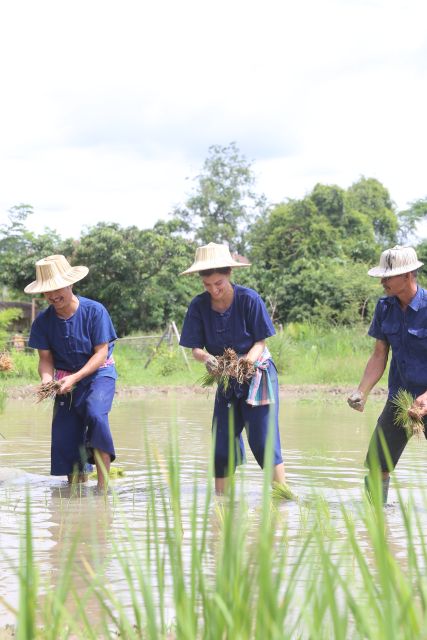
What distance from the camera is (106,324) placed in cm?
715

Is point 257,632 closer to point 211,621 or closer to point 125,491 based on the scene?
point 211,621

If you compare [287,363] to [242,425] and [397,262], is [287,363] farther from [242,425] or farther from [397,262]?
[397,262]

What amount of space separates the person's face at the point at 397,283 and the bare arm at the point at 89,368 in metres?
2.05

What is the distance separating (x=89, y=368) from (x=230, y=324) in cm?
104

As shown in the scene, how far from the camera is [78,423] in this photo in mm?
7348

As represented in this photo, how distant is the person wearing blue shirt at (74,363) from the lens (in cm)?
702

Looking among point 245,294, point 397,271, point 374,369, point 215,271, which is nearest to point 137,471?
point 245,294

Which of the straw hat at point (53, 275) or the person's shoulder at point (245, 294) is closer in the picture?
the person's shoulder at point (245, 294)

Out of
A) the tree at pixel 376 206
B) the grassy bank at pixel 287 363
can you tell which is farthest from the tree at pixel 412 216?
the grassy bank at pixel 287 363

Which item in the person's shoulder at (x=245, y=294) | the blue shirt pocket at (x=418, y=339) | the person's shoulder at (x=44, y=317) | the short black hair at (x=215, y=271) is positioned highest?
the short black hair at (x=215, y=271)

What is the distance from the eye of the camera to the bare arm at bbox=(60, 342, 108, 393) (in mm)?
6949

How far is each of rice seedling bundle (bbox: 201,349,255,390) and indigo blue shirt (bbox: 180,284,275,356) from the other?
5.1 inches

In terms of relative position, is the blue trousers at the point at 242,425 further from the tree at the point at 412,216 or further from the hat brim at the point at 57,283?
the tree at the point at 412,216

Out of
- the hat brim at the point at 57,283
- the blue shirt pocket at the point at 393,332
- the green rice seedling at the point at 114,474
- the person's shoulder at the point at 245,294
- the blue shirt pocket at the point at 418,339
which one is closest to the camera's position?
the blue shirt pocket at the point at 418,339
